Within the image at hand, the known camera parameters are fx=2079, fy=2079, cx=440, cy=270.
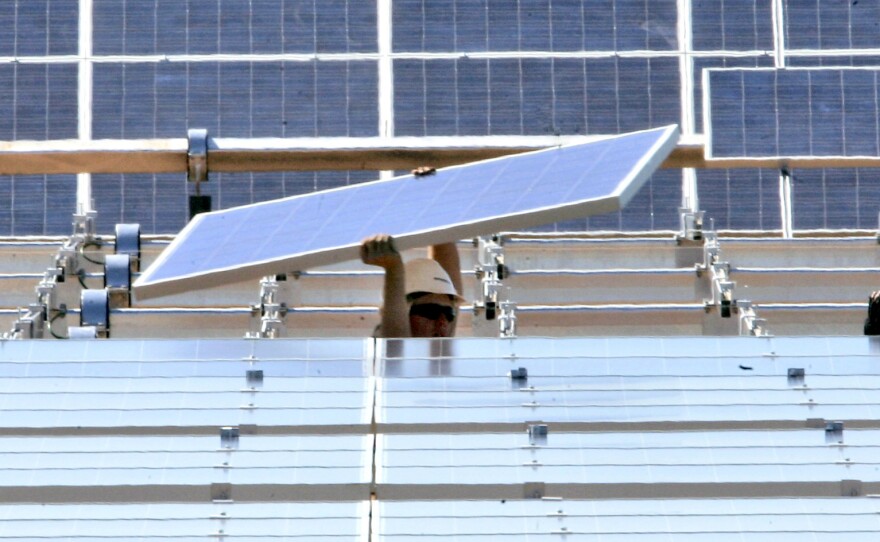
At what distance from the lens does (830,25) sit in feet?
61.3

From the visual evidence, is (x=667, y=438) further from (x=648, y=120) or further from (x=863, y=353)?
(x=648, y=120)

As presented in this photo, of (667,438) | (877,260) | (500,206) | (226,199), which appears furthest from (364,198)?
(226,199)

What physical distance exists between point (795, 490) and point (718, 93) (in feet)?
22.1

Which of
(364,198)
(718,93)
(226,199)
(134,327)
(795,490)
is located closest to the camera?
(795,490)

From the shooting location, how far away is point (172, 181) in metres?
18.0

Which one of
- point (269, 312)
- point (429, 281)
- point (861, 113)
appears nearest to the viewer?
point (429, 281)

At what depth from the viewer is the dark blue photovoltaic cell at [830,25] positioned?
18547 mm

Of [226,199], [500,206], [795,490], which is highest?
[226,199]

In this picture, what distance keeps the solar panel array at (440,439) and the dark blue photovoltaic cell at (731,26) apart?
905 centimetres

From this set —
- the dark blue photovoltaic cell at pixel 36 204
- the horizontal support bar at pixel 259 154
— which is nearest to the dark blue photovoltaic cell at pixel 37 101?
the dark blue photovoltaic cell at pixel 36 204

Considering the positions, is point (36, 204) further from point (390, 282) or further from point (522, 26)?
point (390, 282)

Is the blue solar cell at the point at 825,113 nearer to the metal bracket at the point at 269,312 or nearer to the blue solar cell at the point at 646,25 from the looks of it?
the blue solar cell at the point at 646,25

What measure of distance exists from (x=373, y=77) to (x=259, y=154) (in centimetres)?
451

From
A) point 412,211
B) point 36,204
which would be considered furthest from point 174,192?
point 412,211
